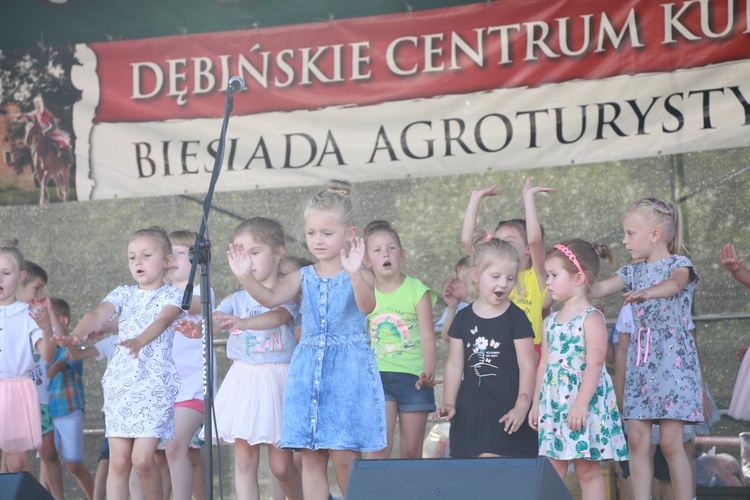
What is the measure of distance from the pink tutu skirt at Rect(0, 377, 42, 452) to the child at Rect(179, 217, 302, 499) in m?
1.20

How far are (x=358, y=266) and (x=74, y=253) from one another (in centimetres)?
350

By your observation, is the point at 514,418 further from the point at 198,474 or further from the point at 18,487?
the point at 198,474

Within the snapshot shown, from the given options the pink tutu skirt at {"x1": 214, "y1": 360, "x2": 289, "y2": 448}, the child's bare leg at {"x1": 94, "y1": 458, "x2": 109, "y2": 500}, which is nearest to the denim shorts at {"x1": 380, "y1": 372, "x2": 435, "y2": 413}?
the pink tutu skirt at {"x1": 214, "y1": 360, "x2": 289, "y2": 448}

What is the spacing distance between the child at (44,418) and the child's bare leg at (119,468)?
4.11ft

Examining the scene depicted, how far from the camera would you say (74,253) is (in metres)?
6.71

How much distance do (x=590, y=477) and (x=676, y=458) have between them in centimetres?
55

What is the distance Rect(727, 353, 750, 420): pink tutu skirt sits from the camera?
502cm

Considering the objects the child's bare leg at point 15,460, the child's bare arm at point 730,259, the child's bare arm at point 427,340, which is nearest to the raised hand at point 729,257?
the child's bare arm at point 730,259

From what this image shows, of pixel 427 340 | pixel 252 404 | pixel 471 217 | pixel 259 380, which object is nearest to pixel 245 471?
pixel 252 404

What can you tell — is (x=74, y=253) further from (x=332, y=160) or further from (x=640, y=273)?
(x=640, y=273)

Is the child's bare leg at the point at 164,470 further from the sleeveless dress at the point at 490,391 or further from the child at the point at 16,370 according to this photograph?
the sleeveless dress at the point at 490,391

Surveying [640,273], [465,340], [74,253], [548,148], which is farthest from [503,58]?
[74,253]

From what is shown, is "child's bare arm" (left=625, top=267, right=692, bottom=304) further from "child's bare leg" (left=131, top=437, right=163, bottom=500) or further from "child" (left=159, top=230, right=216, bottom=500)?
"child's bare leg" (left=131, top=437, right=163, bottom=500)

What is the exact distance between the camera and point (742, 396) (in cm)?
505
